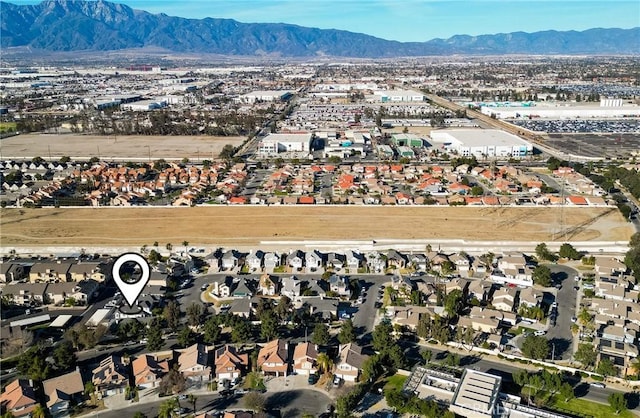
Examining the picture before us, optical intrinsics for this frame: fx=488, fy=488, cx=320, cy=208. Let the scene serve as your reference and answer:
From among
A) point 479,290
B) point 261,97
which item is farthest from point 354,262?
point 261,97

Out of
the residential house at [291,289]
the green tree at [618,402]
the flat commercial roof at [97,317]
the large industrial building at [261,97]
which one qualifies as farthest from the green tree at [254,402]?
the large industrial building at [261,97]

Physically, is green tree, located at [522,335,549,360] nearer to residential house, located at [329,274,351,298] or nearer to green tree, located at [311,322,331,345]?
green tree, located at [311,322,331,345]

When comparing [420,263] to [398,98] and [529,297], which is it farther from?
[398,98]

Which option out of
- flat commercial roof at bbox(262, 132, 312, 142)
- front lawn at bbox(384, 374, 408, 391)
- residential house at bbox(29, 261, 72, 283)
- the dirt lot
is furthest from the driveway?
the dirt lot

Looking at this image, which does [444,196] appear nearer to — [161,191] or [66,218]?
[161,191]

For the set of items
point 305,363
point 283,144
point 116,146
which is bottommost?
point 305,363
